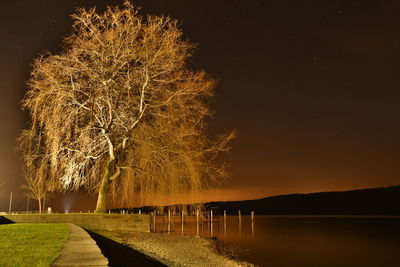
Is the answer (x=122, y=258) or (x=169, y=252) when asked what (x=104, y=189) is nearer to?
(x=169, y=252)

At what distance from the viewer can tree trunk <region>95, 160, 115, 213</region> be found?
21.8m

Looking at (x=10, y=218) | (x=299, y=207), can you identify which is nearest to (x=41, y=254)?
(x=10, y=218)

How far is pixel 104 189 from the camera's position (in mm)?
21922

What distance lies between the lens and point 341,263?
77.8 feet

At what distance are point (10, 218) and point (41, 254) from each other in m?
16.3

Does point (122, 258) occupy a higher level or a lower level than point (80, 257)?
lower

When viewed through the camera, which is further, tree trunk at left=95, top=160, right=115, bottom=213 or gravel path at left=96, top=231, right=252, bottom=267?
tree trunk at left=95, top=160, right=115, bottom=213

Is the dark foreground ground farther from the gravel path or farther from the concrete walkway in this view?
the gravel path

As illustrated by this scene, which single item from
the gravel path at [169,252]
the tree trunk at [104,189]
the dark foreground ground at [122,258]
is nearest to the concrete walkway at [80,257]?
the dark foreground ground at [122,258]

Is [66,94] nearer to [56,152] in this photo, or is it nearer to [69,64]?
[69,64]

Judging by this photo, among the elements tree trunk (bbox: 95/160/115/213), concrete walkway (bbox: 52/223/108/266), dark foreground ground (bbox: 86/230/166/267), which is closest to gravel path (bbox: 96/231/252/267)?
dark foreground ground (bbox: 86/230/166/267)

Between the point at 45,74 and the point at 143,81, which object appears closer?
the point at 45,74

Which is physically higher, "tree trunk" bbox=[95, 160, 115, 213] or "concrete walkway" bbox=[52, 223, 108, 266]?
"tree trunk" bbox=[95, 160, 115, 213]

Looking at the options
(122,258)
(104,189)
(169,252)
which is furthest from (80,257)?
(104,189)
